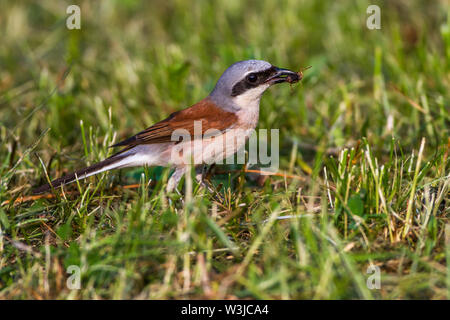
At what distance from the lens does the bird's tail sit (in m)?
4.20

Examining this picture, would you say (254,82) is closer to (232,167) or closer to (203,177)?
(232,167)

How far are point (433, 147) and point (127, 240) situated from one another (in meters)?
3.08

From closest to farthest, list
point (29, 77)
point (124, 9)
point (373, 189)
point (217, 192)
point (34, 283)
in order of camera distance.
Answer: point (34, 283) < point (373, 189) < point (217, 192) < point (29, 77) < point (124, 9)

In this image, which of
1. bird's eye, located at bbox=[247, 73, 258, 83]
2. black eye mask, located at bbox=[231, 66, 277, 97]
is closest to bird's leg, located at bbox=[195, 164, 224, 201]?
black eye mask, located at bbox=[231, 66, 277, 97]

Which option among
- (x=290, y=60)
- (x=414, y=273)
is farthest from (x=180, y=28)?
(x=414, y=273)

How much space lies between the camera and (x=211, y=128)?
4.54 meters

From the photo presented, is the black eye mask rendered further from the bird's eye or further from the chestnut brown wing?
the chestnut brown wing

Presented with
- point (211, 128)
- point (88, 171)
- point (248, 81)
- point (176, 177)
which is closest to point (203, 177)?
point (176, 177)

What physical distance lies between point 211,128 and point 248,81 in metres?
0.52

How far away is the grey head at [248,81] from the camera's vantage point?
15.0ft

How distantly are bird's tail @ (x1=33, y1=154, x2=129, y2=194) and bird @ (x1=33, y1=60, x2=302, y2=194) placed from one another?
0.25 ft

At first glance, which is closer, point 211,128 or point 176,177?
point 211,128

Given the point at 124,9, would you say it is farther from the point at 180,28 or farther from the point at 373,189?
the point at 373,189

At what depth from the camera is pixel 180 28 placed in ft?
26.6
